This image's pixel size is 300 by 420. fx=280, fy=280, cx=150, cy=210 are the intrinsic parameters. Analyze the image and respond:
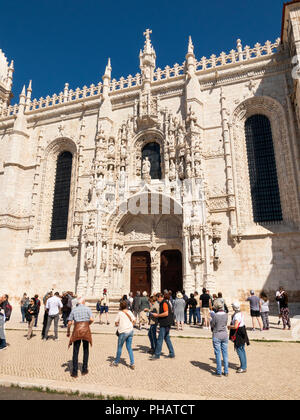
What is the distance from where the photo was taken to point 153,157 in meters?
21.0

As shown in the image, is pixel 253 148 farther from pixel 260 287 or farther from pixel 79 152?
pixel 79 152

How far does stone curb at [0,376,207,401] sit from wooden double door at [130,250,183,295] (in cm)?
1354

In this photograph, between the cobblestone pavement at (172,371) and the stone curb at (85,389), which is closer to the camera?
the stone curb at (85,389)

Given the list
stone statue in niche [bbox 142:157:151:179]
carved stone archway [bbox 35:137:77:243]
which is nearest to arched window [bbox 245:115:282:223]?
stone statue in niche [bbox 142:157:151:179]

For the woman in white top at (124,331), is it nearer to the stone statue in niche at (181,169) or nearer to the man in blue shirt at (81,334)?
the man in blue shirt at (81,334)

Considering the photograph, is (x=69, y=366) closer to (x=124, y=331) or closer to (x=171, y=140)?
(x=124, y=331)

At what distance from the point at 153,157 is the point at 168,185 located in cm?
373

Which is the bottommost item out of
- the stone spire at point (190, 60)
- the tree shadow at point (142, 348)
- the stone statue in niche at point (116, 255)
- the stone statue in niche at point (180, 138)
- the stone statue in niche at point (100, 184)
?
the tree shadow at point (142, 348)

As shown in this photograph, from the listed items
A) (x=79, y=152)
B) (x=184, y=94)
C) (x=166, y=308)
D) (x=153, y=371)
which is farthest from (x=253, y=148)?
(x=153, y=371)

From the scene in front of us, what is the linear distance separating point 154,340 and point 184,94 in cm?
1814

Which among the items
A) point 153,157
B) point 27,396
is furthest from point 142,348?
point 153,157

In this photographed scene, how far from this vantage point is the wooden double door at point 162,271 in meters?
18.2

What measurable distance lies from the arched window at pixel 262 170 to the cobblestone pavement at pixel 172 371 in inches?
405

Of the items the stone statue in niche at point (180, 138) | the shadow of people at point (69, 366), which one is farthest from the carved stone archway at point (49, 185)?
the shadow of people at point (69, 366)
